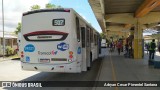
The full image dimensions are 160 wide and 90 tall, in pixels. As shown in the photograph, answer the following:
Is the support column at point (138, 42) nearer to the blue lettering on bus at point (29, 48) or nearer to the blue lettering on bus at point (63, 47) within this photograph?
the blue lettering on bus at point (63, 47)

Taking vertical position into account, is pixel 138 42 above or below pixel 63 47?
above

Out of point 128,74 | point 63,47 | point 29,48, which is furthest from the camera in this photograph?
point 128,74

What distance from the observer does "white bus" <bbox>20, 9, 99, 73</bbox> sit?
39.0 feet

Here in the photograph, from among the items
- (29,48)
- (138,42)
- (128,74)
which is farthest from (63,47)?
(138,42)

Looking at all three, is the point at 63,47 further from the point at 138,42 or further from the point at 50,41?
the point at 138,42

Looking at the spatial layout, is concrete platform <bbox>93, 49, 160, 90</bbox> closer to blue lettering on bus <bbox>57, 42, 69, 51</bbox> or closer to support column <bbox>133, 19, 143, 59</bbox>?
blue lettering on bus <bbox>57, 42, 69, 51</bbox>

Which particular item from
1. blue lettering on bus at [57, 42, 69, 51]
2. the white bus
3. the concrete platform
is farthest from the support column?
blue lettering on bus at [57, 42, 69, 51]

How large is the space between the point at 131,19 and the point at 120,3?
7.06 meters

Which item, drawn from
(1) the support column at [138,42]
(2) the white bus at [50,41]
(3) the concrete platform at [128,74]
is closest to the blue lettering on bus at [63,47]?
(2) the white bus at [50,41]

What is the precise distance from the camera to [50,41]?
12.0 meters

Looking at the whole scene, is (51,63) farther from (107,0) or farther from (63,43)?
(107,0)

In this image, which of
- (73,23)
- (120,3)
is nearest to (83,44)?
(73,23)

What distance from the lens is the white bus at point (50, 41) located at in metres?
11.9

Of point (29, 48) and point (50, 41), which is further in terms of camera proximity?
point (29, 48)
